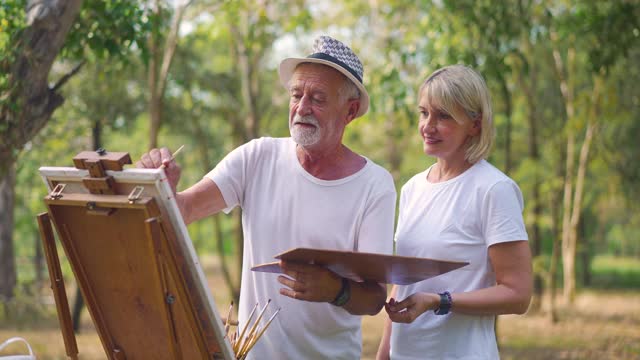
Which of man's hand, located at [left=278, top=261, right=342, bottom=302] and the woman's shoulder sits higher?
the woman's shoulder

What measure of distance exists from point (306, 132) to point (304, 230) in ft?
1.09

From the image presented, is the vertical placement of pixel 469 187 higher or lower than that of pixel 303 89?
lower

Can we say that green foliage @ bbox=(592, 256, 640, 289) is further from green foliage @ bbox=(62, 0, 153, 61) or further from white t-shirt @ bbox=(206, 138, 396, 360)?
white t-shirt @ bbox=(206, 138, 396, 360)

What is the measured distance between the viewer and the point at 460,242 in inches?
118

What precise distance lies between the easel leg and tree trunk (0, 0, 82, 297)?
7.67ft

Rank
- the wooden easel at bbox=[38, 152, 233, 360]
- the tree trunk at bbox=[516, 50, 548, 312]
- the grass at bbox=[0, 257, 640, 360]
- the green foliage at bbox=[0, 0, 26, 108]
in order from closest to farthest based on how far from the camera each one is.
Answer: the wooden easel at bbox=[38, 152, 233, 360] < the green foliage at bbox=[0, 0, 26, 108] < the grass at bbox=[0, 257, 640, 360] < the tree trunk at bbox=[516, 50, 548, 312]

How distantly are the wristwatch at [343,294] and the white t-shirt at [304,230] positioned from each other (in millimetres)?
198

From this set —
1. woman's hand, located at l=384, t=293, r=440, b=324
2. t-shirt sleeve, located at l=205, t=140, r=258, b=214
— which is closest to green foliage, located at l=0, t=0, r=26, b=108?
t-shirt sleeve, located at l=205, t=140, r=258, b=214

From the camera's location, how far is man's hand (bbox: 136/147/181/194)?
2.77 meters

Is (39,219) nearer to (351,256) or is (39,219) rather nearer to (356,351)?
(351,256)

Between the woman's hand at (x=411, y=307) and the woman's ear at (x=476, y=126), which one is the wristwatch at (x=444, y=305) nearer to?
the woman's hand at (x=411, y=307)

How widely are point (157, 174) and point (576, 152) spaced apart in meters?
19.1

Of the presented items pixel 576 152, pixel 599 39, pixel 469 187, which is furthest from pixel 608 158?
pixel 469 187

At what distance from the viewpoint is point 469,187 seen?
305 cm
